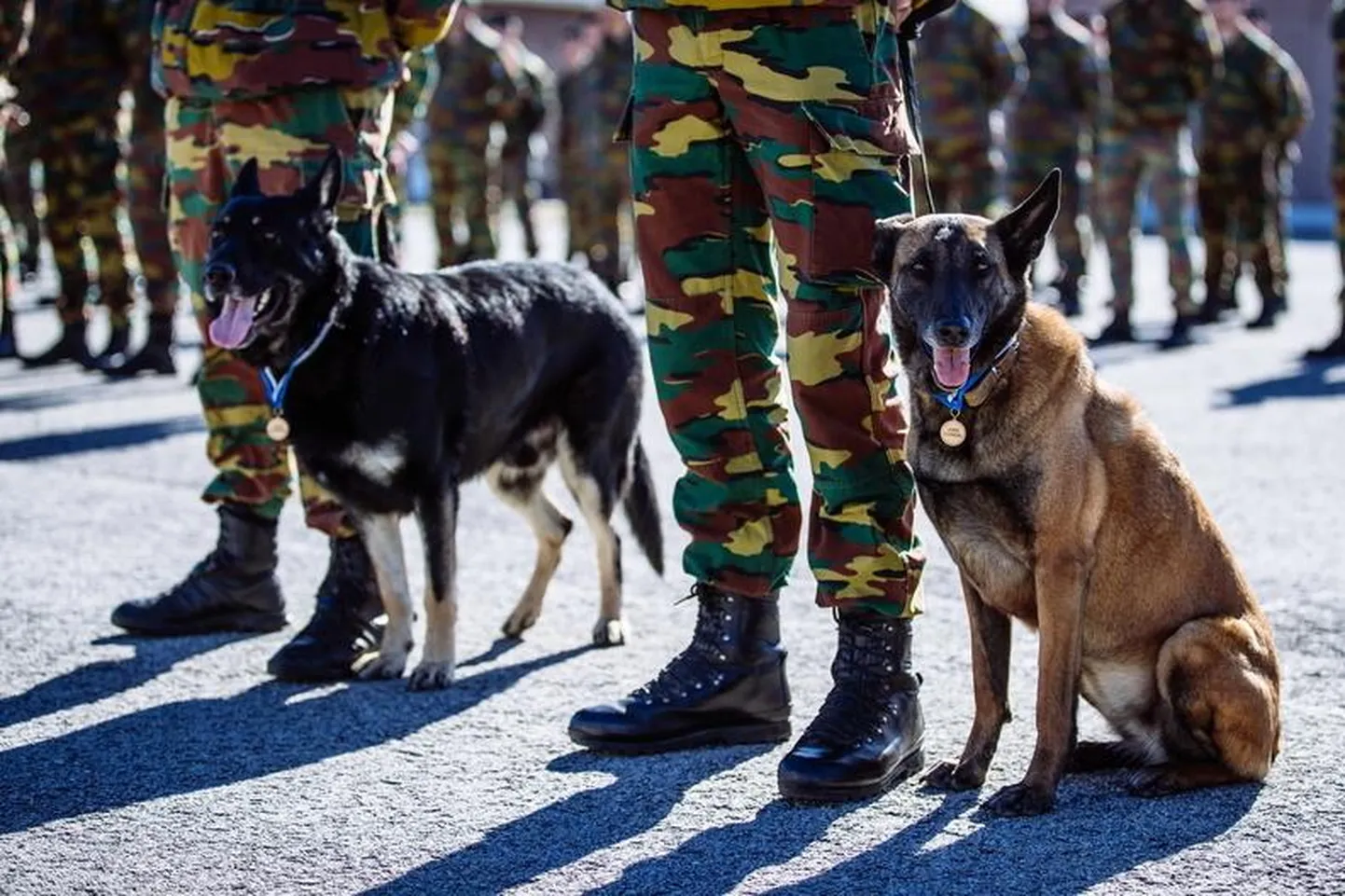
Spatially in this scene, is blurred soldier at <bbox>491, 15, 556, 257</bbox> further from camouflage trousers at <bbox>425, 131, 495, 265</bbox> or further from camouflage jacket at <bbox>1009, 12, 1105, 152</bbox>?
camouflage jacket at <bbox>1009, 12, 1105, 152</bbox>

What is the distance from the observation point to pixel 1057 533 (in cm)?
325

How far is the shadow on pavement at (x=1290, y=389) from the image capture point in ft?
31.1

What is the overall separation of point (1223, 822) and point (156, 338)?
8.29 meters

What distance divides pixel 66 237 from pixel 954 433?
830 cm

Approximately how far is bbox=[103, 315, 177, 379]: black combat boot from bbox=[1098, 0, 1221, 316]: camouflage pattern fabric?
6356 mm

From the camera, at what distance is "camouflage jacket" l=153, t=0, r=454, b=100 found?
4.50 metres

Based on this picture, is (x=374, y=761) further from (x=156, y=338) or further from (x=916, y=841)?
(x=156, y=338)

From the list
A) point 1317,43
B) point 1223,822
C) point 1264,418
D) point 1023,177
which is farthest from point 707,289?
point 1317,43

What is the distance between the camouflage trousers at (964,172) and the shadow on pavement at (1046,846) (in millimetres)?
10086

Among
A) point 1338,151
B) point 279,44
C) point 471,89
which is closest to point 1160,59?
point 1338,151

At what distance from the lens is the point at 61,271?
10414mm

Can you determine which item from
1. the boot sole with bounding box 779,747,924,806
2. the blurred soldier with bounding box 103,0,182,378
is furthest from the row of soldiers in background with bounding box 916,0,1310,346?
the boot sole with bounding box 779,747,924,806

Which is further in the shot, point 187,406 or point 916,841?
point 187,406

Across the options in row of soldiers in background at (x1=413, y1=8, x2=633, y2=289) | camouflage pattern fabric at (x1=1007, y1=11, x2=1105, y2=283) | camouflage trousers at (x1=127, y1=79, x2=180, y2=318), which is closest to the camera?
camouflage trousers at (x1=127, y1=79, x2=180, y2=318)
